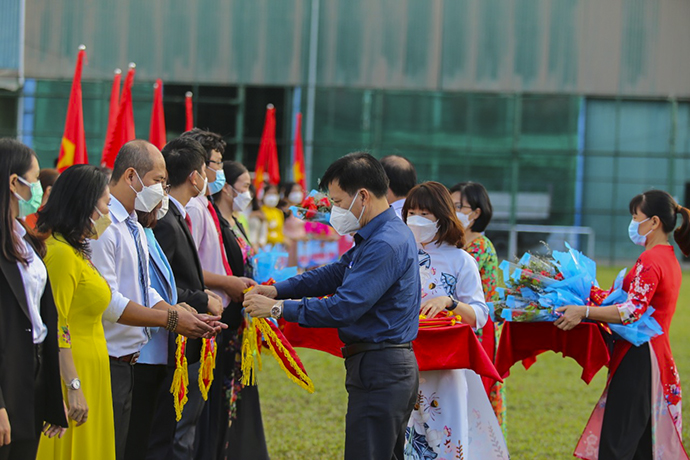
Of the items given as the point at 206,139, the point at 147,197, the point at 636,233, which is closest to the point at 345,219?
the point at 147,197

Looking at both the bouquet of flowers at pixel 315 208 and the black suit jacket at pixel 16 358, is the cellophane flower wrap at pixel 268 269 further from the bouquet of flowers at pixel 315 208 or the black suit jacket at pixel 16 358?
the black suit jacket at pixel 16 358

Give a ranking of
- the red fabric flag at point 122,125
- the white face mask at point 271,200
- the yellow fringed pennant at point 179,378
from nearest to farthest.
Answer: the yellow fringed pennant at point 179,378 < the red fabric flag at point 122,125 < the white face mask at point 271,200

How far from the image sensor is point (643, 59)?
2736 centimetres

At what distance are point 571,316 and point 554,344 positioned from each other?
39 cm

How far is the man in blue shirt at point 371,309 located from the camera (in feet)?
11.5

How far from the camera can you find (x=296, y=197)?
1273 centimetres

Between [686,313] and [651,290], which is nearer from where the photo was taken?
[651,290]

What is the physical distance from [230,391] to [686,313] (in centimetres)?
1153

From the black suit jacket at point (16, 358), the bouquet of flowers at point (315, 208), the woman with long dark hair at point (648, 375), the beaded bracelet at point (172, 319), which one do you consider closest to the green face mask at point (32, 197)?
the black suit jacket at point (16, 358)

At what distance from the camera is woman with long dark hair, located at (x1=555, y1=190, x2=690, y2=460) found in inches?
190

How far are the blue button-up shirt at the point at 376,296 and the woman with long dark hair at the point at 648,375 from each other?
1510 mm

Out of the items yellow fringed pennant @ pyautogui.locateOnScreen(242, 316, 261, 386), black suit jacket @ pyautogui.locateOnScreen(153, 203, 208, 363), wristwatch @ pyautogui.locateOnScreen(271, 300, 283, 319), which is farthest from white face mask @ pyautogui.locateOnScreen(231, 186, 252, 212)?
wristwatch @ pyautogui.locateOnScreen(271, 300, 283, 319)

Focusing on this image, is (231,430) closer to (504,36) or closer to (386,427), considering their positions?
(386,427)

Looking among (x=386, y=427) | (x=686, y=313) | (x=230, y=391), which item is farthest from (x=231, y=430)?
(x=686, y=313)
